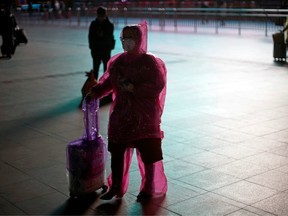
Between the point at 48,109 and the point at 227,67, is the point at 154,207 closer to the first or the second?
the point at 48,109

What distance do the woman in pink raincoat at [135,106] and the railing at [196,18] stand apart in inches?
714

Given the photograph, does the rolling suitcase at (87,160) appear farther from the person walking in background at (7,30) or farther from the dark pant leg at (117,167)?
the person walking in background at (7,30)

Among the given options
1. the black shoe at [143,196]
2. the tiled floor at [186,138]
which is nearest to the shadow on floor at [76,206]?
the tiled floor at [186,138]

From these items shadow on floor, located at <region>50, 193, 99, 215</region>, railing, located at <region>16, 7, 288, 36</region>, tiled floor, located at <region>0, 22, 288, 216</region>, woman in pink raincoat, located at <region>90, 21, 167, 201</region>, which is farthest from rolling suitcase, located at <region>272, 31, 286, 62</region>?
shadow on floor, located at <region>50, 193, 99, 215</region>

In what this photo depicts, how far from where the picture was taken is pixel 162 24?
99.8 ft

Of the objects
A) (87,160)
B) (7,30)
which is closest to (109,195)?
(87,160)

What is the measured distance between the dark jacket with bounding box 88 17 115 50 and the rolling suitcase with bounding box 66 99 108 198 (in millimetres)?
5637

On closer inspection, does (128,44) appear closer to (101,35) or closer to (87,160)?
(87,160)

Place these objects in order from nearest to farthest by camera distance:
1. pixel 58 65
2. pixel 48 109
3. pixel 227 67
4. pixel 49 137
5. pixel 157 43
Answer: pixel 49 137
pixel 48 109
pixel 227 67
pixel 58 65
pixel 157 43

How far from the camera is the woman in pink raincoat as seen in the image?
5.41 meters

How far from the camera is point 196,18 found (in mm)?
31672

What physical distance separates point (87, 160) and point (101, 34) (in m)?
5.99

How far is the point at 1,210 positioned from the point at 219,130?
3.99 m

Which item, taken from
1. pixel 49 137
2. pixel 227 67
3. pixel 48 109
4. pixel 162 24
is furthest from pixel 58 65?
pixel 162 24
